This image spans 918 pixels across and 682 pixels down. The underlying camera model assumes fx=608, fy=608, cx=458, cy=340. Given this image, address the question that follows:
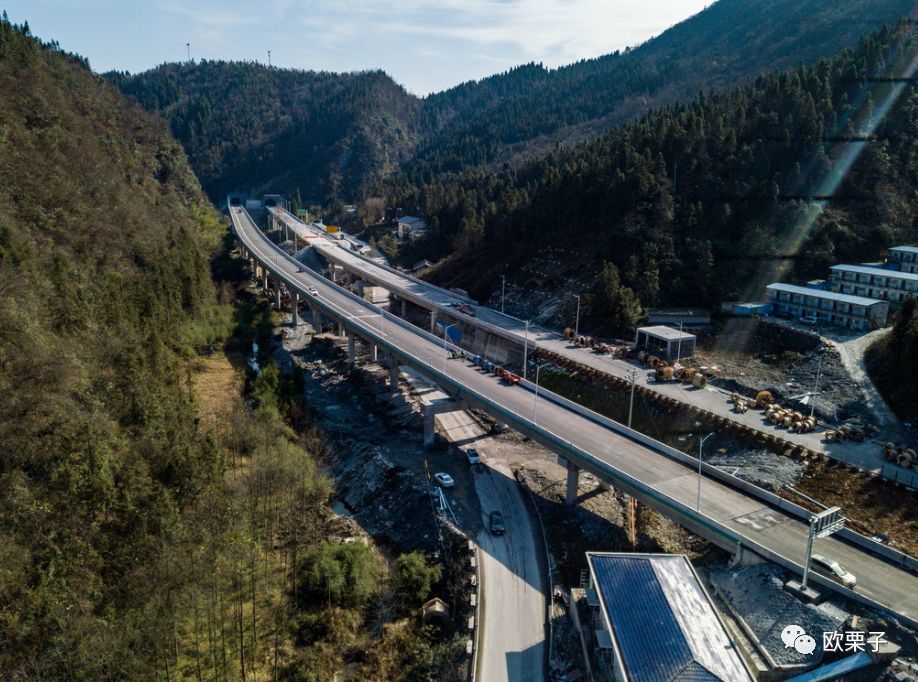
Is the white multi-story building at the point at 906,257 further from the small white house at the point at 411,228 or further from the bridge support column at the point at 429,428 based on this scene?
the small white house at the point at 411,228

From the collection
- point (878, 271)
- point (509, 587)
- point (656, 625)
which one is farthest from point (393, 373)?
point (878, 271)

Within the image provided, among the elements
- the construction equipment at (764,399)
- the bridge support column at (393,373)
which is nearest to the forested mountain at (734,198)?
the construction equipment at (764,399)

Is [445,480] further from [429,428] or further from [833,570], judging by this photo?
[833,570]

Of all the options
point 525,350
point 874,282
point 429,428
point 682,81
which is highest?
point 682,81

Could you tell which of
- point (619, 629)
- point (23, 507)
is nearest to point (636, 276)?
point (619, 629)

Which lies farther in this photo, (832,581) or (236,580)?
(236,580)

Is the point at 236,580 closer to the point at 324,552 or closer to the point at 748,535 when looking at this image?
the point at 324,552
